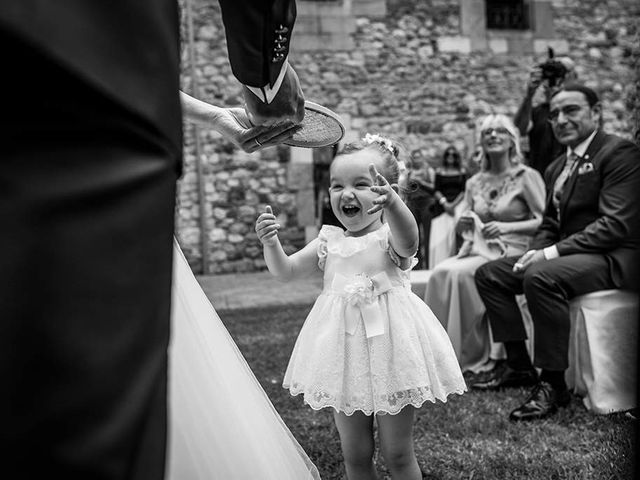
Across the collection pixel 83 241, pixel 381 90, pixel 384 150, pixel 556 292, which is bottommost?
pixel 556 292

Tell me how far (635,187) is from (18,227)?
381 centimetres

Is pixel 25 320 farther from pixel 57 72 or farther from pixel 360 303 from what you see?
pixel 360 303

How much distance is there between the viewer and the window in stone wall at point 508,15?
1212 centimetres

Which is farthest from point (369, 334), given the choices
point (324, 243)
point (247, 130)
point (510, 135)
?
point (510, 135)

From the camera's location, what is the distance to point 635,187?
12.9ft

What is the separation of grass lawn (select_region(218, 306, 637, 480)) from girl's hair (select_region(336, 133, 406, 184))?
1.15 metres

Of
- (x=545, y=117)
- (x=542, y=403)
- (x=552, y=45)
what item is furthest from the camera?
(x=552, y=45)

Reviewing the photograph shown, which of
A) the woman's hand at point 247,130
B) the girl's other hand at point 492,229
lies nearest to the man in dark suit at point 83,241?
the woman's hand at point 247,130

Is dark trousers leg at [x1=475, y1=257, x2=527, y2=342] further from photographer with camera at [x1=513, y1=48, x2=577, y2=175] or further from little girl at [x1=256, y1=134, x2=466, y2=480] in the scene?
little girl at [x1=256, y1=134, x2=466, y2=480]

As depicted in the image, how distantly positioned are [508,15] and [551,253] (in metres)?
9.05

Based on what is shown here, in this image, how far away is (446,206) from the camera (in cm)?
687

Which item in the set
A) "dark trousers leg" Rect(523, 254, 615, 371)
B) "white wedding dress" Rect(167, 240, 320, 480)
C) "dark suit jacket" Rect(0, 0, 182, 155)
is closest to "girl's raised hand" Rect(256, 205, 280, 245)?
"white wedding dress" Rect(167, 240, 320, 480)

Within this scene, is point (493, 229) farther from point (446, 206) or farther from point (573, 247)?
point (446, 206)

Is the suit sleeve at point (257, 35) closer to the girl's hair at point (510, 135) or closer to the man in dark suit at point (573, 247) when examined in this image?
the man in dark suit at point (573, 247)
